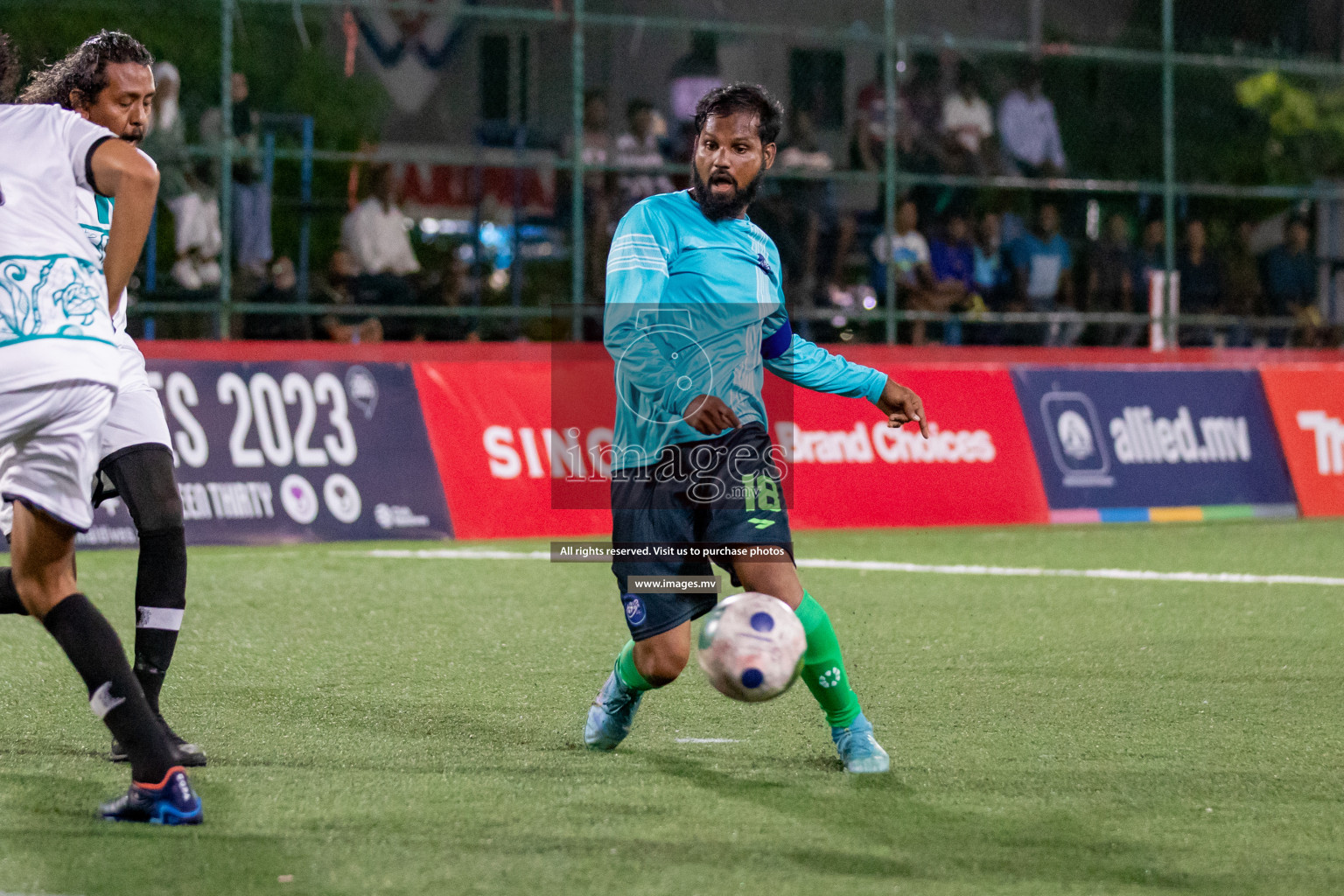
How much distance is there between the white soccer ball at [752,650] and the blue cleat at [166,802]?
147 centimetres

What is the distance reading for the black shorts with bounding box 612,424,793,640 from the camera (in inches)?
210

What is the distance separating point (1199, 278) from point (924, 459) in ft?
23.8

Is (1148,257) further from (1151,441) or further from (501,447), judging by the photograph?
(501,447)

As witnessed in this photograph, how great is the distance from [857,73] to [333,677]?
42.1 ft

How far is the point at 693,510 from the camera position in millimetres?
5398

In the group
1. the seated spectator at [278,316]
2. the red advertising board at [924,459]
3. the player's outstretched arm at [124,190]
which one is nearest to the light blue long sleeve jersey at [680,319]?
the player's outstretched arm at [124,190]

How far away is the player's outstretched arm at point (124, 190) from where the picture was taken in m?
4.61

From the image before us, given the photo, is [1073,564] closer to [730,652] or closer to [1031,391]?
[1031,391]

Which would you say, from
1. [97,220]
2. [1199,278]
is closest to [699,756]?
[97,220]

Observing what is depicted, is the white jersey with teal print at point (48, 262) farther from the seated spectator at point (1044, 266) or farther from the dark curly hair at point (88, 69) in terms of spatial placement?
the seated spectator at point (1044, 266)

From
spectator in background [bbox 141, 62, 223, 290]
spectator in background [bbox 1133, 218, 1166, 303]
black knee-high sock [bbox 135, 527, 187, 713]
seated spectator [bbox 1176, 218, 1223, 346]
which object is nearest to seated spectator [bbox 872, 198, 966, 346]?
spectator in background [bbox 1133, 218, 1166, 303]

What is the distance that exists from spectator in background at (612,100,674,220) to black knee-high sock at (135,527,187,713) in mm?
11826

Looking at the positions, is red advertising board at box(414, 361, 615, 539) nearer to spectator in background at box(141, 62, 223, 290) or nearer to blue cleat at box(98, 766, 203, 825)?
spectator in background at box(141, 62, 223, 290)

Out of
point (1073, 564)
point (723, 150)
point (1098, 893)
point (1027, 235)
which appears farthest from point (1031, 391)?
point (1098, 893)
